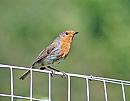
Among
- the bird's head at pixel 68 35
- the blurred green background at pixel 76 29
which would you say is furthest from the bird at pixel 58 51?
the blurred green background at pixel 76 29

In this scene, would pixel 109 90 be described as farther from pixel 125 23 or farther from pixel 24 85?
pixel 125 23

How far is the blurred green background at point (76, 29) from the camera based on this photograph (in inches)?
282

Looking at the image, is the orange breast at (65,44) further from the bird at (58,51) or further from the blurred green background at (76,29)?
the blurred green background at (76,29)

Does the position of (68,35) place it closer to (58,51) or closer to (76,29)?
(58,51)

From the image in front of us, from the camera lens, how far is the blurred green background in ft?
23.5

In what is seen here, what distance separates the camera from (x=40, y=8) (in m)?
7.97

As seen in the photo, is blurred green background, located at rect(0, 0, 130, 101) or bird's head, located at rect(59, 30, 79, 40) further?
blurred green background, located at rect(0, 0, 130, 101)

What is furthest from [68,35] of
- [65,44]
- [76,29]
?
[76,29]

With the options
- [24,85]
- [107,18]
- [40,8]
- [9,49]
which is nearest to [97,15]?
[107,18]

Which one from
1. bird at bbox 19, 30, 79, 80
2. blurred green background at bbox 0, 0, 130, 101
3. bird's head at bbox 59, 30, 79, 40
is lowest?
bird at bbox 19, 30, 79, 80

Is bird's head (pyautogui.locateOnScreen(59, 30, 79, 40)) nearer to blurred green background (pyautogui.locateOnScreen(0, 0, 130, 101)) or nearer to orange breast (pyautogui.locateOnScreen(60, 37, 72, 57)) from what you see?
orange breast (pyautogui.locateOnScreen(60, 37, 72, 57))

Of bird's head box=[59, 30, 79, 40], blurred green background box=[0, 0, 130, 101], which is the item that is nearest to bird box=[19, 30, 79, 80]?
bird's head box=[59, 30, 79, 40]

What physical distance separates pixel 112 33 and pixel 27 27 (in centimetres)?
88

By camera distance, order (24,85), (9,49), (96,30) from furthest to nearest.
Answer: (96,30) < (9,49) < (24,85)
